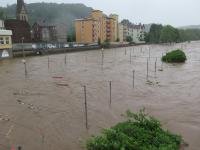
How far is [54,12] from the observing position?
15212 cm

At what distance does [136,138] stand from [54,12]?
153 meters

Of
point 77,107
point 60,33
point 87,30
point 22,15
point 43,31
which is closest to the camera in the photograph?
point 77,107

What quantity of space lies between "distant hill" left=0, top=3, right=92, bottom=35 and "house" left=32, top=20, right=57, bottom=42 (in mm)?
56829

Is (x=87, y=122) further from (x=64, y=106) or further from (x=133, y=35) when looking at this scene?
(x=133, y=35)

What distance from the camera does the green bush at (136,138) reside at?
6586 mm

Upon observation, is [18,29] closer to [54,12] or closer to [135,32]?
[135,32]

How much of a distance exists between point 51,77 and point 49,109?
10658 millimetres

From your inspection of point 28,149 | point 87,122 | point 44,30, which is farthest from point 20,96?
point 44,30

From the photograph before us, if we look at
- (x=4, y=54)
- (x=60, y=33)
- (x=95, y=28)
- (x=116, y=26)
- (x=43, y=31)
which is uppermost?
(x=116, y=26)

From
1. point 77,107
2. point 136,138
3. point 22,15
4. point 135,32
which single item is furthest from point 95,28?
point 136,138

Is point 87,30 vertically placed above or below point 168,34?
above

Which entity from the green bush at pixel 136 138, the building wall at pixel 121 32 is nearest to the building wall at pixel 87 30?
the building wall at pixel 121 32

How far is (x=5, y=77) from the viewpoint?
2438 centimetres

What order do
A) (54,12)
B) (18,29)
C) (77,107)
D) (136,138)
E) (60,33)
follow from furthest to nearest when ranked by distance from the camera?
(54,12) → (60,33) → (18,29) → (77,107) → (136,138)
